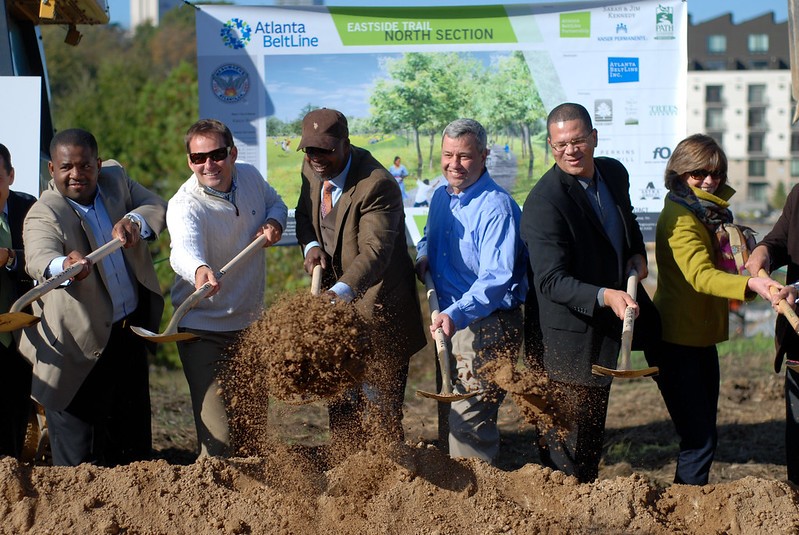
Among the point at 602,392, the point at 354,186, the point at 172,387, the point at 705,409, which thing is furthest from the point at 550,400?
the point at 172,387

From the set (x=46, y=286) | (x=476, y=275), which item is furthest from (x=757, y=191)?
(x=46, y=286)

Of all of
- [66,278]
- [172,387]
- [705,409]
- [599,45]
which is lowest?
[172,387]

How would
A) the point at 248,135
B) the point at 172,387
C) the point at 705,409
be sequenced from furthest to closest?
the point at 172,387 → the point at 248,135 → the point at 705,409

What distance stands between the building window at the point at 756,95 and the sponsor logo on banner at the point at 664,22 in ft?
166

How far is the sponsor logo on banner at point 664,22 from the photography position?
5211 millimetres

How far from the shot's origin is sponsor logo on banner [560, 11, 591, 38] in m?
5.22

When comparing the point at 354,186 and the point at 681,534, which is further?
the point at 354,186

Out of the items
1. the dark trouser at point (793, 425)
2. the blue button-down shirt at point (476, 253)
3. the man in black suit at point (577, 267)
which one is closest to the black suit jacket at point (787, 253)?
the dark trouser at point (793, 425)

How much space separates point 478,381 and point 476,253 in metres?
0.60

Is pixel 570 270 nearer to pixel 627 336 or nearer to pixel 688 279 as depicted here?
pixel 627 336

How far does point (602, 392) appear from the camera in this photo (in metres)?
3.76

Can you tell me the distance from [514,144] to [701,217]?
1762 millimetres

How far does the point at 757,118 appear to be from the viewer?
51500 mm

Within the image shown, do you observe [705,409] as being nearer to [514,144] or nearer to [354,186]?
[354,186]
